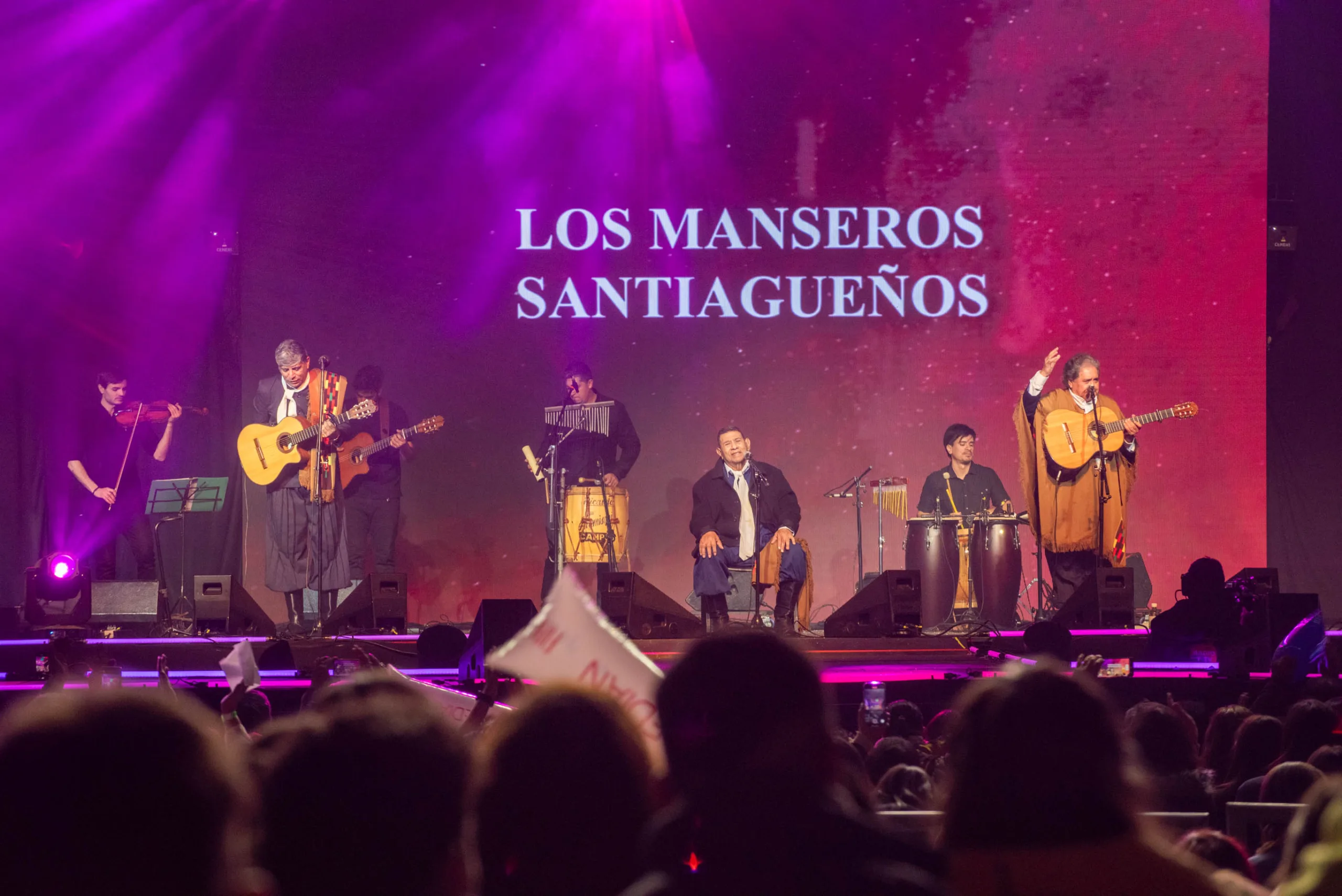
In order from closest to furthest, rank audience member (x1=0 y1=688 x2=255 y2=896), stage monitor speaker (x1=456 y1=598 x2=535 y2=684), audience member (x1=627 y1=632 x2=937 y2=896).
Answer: audience member (x1=0 y1=688 x2=255 y2=896)
audience member (x1=627 y1=632 x2=937 y2=896)
stage monitor speaker (x1=456 y1=598 x2=535 y2=684)

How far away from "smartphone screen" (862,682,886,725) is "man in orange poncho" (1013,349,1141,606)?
4451mm

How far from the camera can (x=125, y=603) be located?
10.8 meters

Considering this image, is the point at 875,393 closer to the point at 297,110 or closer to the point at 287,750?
the point at 297,110

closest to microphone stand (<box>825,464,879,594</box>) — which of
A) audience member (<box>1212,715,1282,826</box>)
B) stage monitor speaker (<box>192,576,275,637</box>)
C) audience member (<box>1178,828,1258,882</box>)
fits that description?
stage monitor speaker (<box>192,576,275,637</box>)

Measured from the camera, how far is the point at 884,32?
1330 centimetres

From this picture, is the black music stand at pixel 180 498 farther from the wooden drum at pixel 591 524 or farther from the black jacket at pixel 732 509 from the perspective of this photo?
the black jacket at pixel 732 509

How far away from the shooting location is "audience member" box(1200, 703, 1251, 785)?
471cm

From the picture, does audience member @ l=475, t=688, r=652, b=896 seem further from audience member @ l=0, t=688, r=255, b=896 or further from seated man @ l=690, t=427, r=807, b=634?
seated man @ l=690, t=427, r=807, b=634

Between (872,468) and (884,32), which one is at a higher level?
(884,32)

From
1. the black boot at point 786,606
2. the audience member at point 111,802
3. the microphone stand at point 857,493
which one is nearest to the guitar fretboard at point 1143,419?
the microphone stand at point 857,493

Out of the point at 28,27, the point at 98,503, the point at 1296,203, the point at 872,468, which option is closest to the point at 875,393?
the point at 872,468

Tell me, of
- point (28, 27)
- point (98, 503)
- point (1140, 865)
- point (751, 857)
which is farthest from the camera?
point (28, 27)

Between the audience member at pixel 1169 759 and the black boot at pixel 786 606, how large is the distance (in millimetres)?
7323

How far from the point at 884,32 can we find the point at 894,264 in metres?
2.14
